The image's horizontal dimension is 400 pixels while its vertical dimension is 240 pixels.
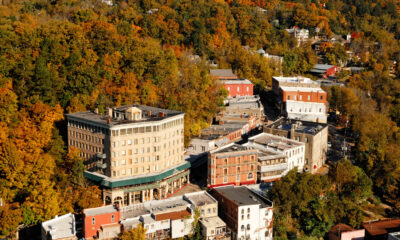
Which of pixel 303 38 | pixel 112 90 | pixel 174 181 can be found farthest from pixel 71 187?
pixel 303 38

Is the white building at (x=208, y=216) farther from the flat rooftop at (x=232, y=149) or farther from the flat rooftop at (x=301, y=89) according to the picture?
the flat rooftop at (x=301, y=89)

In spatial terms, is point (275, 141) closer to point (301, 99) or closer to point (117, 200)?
point (117, 200)

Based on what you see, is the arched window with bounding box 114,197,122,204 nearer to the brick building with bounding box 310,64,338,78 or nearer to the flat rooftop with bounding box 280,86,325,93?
the flat rooftop with bounding box 280,86,325,93

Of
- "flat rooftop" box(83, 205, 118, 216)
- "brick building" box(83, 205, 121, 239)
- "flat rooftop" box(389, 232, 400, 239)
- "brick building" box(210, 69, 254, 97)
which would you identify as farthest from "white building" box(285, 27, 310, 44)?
"brick building" box(83, 205, 121, 239)

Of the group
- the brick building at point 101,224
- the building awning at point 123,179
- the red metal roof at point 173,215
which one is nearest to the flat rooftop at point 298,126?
the building awning at point 123,179

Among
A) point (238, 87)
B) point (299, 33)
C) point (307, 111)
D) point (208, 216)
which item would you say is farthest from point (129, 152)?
point (299, 33)
